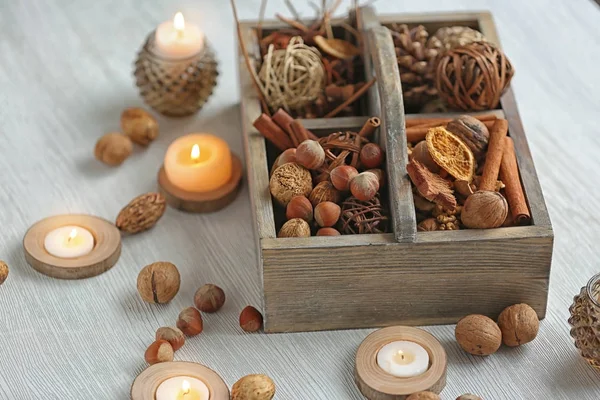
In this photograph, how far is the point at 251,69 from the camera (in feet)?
5.41

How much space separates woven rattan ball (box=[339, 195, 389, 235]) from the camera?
1.46m

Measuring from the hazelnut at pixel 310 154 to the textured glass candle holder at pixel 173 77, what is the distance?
1.21 ft

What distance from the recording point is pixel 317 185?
1.53 meters

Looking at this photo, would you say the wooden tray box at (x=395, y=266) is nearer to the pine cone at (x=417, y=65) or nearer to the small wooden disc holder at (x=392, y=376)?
the small wooden disc holder at (x=392, y=376)

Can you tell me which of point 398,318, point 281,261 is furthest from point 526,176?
point 281,261

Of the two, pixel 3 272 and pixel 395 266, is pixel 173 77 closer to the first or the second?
pixel 3 272

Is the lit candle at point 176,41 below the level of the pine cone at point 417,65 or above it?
above

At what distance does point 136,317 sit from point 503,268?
0.52 meters

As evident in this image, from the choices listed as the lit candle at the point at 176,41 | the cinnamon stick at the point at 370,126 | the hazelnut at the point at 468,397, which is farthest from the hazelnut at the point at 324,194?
the lit candle at the point at 176,41

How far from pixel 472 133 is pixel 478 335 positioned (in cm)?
30

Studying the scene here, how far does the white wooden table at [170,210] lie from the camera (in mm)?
1445

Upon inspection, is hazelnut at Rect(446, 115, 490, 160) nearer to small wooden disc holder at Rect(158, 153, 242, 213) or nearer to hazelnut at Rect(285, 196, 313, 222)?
hazelnut at Rect(285, 196, 313, 222)

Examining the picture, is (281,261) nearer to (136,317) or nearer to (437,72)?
(136,317)

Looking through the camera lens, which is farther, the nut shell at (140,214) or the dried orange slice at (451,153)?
the nut shell at (140,214)
